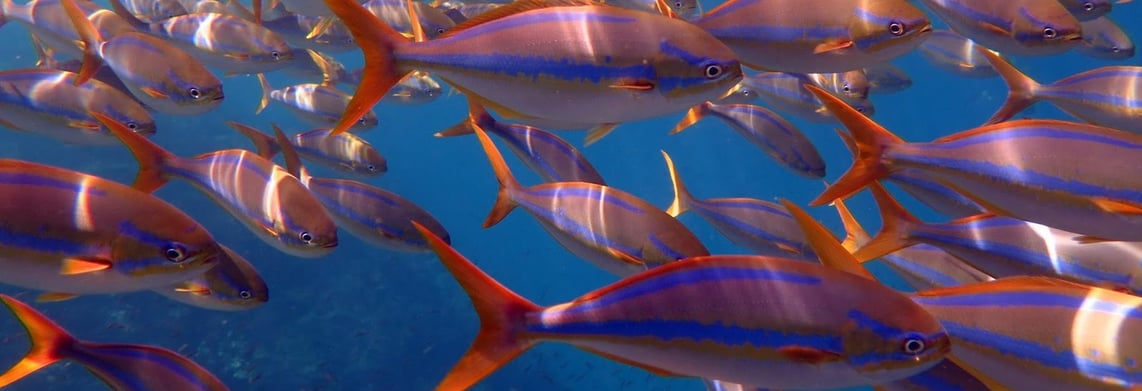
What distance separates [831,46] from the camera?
2777mm

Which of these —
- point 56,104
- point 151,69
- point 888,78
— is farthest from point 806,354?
point 888,78

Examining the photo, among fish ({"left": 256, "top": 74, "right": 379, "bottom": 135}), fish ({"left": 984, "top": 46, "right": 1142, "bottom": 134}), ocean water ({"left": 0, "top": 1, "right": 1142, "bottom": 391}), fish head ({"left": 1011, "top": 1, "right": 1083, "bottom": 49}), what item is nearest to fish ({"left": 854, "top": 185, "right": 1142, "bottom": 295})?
fish ({"left": 984, "top": 46, "right": 1142, "bottom": 134})


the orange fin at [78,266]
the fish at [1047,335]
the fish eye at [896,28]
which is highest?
the fish eye at [896,28]

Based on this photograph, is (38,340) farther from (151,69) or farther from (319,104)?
(319,104)

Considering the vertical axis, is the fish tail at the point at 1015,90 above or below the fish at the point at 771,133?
above

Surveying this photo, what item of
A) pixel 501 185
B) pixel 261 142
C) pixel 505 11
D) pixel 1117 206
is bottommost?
pixel 261 142

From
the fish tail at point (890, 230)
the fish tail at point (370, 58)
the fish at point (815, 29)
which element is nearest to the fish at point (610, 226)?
the fish tail at point (890, 230)

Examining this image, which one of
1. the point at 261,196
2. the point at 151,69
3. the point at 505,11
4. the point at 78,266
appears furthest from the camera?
the point at 151,69

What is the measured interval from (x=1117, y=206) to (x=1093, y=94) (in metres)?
1.80

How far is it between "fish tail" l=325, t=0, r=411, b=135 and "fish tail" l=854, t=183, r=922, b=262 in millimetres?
2054

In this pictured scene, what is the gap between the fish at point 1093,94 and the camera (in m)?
3.55

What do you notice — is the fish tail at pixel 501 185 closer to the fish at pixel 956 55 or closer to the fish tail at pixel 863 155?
the fish tail at pixel 863 155

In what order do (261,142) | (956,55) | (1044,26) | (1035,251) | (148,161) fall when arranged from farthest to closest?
(956,55) → (261,142) → (1044,26) → (148,161) → (1035,251)

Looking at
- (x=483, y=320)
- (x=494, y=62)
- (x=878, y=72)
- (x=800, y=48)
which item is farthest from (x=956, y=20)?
(x=878, y=72)
